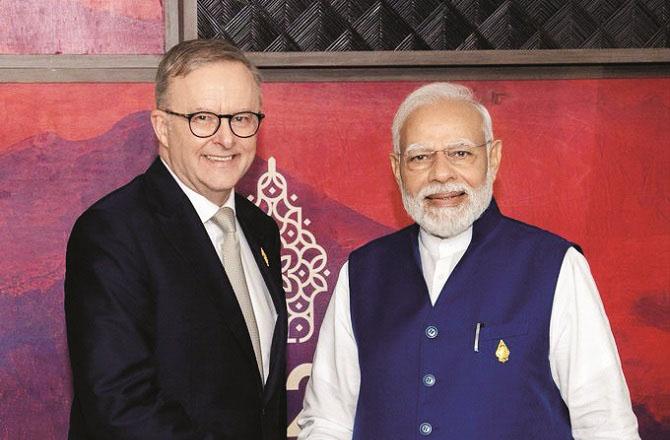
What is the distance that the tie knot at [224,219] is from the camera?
6.79ft

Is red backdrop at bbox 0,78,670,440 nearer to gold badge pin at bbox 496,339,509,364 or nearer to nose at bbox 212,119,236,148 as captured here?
nose at bbox 212,119,236,148

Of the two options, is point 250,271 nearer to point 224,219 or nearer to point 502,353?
point 224,219

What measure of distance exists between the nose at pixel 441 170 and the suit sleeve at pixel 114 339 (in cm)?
70

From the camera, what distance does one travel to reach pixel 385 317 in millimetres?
2010

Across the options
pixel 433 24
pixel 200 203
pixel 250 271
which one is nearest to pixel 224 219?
pixel 200 203

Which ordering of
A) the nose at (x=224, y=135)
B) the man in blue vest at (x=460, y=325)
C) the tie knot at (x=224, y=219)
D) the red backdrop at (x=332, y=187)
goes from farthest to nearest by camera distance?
the red backdrop at (x=332, y=187), the tie knot at (x=224, y=219), the nose at (x=224, y=135), the man in blue vest at (x=460, y=325)

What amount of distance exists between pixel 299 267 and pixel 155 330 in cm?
92

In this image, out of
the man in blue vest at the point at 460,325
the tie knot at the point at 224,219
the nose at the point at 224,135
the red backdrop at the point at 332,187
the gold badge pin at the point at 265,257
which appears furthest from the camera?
the red backdrop at the point at 332,187

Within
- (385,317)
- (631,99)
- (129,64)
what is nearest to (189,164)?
(385,317)

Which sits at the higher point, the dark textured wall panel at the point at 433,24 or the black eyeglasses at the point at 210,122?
the dark textured wall panel at the point at 433,24

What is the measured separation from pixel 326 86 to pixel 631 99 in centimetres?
100

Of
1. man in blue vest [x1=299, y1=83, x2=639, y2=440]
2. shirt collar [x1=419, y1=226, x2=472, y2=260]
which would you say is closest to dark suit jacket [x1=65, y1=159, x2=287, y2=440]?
man in blue vest [x1=299, y1=83, x2=639, y2=440]

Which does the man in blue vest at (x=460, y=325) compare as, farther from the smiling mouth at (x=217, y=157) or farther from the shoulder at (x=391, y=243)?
the smiling mouth at (x=217, y=157)

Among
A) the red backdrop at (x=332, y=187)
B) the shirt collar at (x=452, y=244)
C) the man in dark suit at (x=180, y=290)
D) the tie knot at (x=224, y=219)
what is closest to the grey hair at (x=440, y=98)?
the shirt collar at (x=452, y=244)
